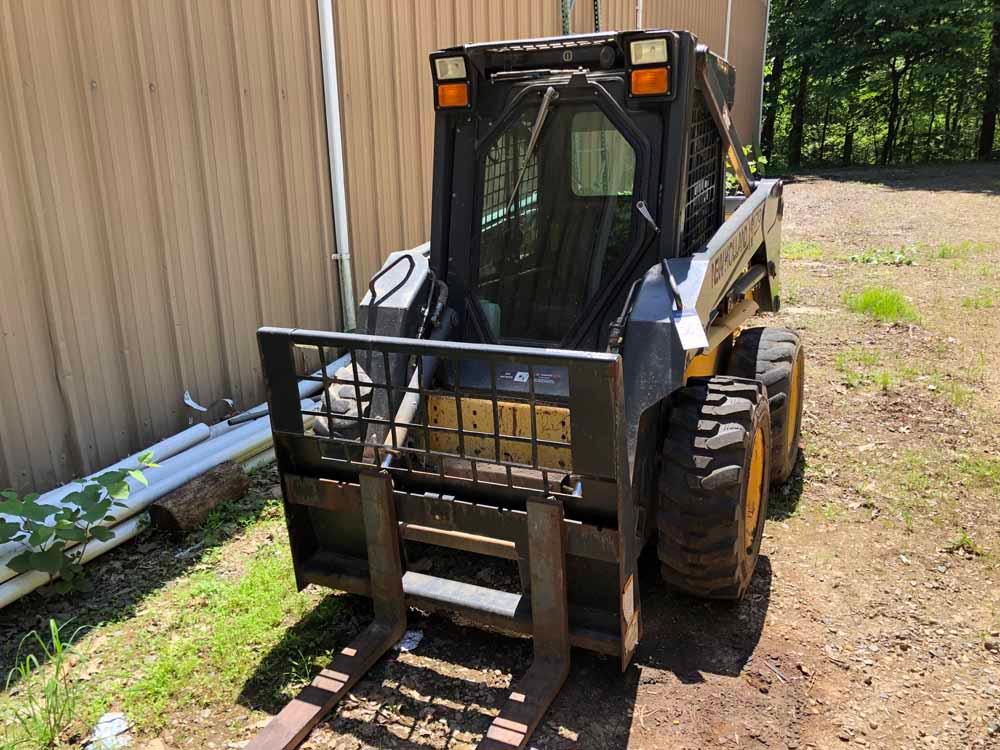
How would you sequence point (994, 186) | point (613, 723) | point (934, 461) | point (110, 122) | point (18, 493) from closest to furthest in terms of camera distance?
point (613, 723)
point (18, 493)
point (110, 122)
point (934, 461)
point (994, 186)

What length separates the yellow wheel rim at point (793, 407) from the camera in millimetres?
4578

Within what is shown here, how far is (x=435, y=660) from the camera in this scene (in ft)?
11.1

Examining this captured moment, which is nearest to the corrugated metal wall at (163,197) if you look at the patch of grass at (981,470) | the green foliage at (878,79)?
the patch of grass at (981,470)

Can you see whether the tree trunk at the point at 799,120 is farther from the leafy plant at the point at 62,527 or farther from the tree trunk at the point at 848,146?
the leafy plant at the point at 62,527

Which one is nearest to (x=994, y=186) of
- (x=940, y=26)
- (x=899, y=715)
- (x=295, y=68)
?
(x=940, y=26)

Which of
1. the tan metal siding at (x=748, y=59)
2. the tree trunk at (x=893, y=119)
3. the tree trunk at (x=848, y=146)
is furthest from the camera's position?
the tree trunk at (x=848, y=146)

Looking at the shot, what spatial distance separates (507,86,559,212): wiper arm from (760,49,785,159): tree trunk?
25.0 meters

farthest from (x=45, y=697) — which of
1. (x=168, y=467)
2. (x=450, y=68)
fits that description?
(x=450, y=68)

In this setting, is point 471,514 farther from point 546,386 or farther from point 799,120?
point 799,120

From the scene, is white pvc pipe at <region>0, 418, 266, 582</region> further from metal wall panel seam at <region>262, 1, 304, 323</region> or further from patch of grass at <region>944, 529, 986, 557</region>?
patch of grass at <region>944, 529, 986, 557</region>

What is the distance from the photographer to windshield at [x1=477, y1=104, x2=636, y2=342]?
12.1 ft

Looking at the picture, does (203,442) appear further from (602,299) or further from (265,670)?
(602,299)

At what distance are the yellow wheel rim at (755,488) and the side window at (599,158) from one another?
125cm

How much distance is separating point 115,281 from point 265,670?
250cm
